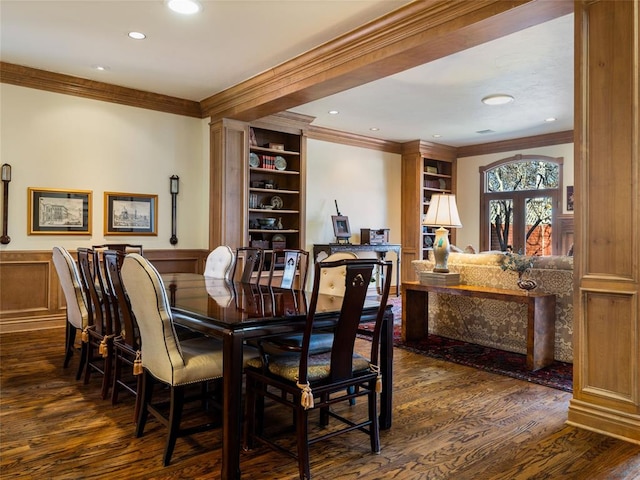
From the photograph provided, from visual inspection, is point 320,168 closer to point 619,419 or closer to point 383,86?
point 383,86

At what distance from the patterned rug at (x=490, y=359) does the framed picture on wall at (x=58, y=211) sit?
3.64 metres

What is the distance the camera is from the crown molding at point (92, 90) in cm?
491

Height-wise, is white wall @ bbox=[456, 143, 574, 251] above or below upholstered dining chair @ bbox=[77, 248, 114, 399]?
above

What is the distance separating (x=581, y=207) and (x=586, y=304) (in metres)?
0.56

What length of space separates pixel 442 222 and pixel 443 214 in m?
0.10

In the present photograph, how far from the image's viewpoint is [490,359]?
4.19 meters

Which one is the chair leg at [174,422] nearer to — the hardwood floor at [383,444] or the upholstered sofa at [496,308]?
the hardwood floor at [383,444]

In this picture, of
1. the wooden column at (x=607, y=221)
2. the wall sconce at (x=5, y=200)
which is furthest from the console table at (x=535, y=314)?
the wall sconce at (x=5, y=200)

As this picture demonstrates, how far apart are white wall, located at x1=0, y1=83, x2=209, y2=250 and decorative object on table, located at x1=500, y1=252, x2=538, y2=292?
376 cm

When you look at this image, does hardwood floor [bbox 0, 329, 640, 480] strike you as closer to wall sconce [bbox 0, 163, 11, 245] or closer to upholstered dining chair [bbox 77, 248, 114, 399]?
upholstered dining chair [bbox 77, 248, 114, 399]

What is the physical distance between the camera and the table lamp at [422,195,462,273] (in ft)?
15.3

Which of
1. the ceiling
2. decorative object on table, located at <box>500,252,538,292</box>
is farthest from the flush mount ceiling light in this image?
decorative object on table, located at <box>500,252,538,292</box>

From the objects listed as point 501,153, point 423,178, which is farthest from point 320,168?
point 501,153

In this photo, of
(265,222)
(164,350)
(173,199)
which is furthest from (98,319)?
(265,222)
